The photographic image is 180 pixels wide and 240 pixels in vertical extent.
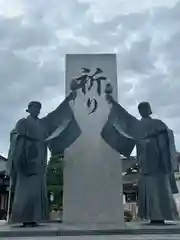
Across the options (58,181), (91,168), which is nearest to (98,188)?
(91,168)

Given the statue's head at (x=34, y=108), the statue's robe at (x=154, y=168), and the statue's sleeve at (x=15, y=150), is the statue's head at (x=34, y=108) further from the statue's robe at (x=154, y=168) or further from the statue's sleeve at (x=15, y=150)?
the statue's robe at (x=154, y=168)

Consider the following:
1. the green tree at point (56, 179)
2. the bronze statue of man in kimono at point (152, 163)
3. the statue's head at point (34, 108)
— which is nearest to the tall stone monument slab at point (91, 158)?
the bronze statue of man in kimono at point (152, 163)

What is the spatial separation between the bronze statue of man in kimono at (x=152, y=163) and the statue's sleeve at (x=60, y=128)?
2.68ft

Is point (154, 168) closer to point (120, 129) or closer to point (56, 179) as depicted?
point (120, 129)

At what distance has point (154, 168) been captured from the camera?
5.87m

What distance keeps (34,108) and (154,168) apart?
2.27 m

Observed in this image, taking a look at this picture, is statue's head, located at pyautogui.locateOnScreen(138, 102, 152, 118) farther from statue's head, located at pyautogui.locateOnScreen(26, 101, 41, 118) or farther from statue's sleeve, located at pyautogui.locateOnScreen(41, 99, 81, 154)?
statue's head, located at pyautogui.locateOnScreen(26, 101, 41, 118)

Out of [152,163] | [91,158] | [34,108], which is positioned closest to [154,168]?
[152,163]

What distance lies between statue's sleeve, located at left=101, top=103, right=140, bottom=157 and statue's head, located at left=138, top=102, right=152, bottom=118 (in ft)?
0.63

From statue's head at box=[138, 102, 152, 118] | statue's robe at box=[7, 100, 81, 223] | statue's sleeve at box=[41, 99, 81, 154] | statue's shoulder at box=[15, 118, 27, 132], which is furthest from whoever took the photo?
statue's sleeve at box=[41, 99, 81, 154]

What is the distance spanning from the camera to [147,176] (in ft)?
19.3

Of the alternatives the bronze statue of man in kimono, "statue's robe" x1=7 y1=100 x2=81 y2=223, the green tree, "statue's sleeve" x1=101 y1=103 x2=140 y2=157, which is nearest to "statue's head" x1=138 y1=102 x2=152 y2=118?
the bronze statue of man in kimono

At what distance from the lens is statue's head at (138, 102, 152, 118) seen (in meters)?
6.28

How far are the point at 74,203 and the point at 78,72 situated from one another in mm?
2739
